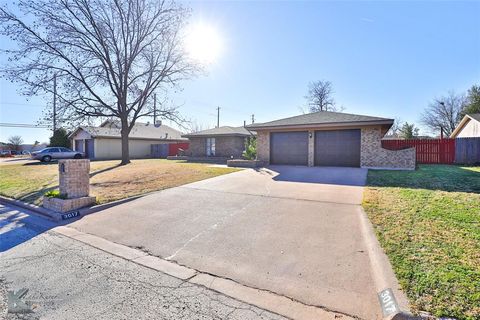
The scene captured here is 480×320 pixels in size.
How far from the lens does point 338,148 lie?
1442cm

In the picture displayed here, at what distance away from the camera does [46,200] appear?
7.29 meters

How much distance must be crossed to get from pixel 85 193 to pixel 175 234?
394cm

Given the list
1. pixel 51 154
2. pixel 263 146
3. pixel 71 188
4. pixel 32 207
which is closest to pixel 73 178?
pixel 71 188

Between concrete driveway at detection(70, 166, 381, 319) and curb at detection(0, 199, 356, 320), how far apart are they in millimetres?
108

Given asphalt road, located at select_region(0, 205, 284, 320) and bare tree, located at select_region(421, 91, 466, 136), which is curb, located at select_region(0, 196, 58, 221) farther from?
bare tree, located at select_region(421, 91, 466, 136)

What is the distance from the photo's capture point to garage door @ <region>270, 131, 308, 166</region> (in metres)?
15.2

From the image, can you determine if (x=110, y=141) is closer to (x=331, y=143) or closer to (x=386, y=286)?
(x=331, y=143)

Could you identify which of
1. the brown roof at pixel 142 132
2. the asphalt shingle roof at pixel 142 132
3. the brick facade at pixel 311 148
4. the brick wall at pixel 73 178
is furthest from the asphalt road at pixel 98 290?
the asphalt shingle roof at pixel 142 132

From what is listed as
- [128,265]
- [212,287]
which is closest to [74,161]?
[128,265]

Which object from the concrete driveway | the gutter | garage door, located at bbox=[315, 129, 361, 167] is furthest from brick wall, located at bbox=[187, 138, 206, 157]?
the concrete driveway

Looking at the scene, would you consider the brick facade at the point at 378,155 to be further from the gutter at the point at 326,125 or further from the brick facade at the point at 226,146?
the brick facade at the point at 226,146

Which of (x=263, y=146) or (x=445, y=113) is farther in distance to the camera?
(x=445, y=113)

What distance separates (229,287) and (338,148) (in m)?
12.7

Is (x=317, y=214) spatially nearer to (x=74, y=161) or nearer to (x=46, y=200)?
(x=74, y=161)
